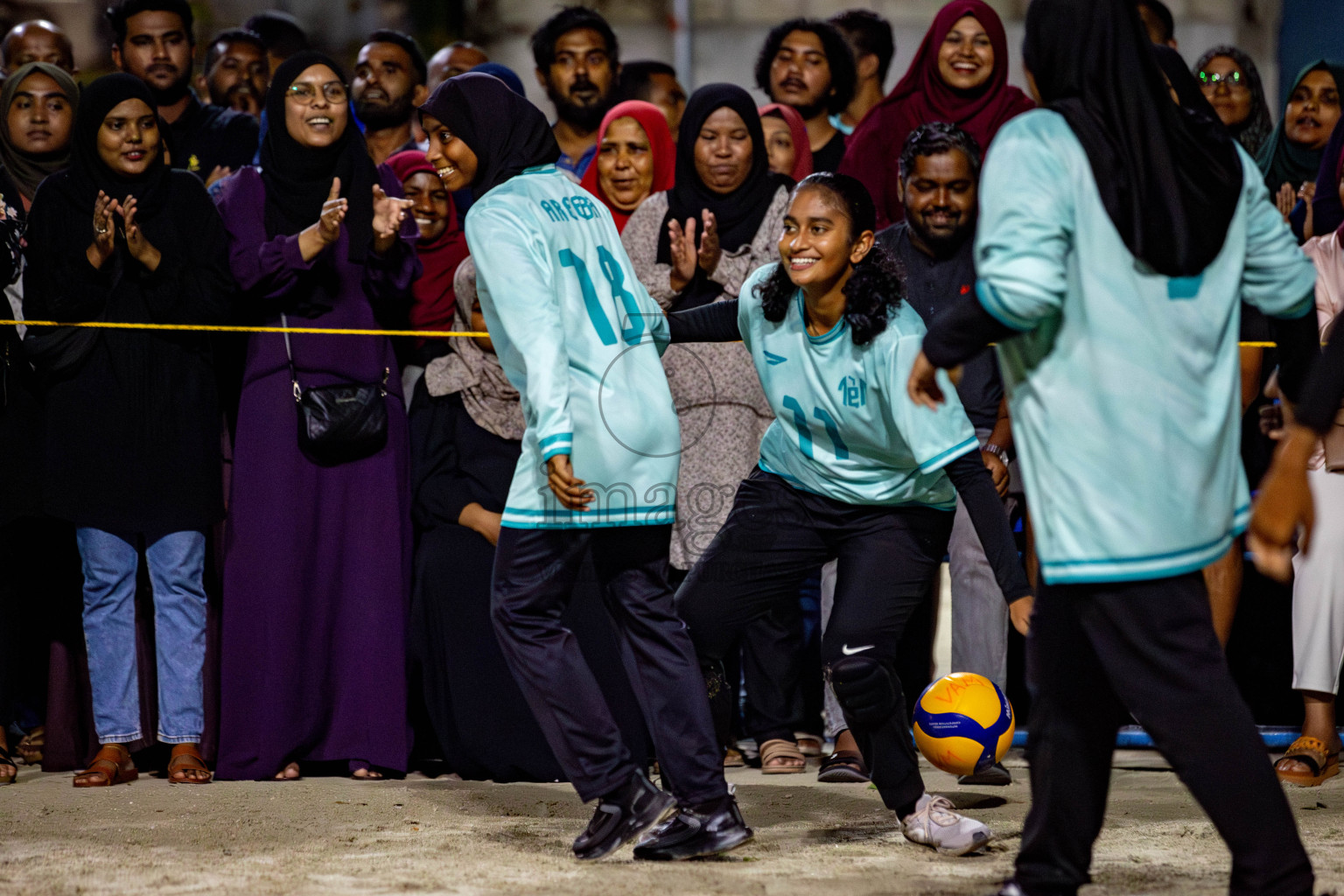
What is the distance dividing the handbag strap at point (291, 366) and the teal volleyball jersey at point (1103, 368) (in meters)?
3.29

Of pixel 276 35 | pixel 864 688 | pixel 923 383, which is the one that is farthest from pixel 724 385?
pixel 276 35

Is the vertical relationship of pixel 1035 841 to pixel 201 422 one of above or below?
below

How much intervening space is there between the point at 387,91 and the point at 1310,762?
504cm

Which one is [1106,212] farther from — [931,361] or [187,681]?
[187,681]

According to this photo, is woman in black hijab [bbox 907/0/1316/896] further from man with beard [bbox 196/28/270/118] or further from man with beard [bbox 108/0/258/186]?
man with beard [bbox 196/28/270/118]

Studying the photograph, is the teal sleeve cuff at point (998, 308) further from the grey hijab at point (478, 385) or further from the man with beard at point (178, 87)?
the man with beard at point (178, 87)

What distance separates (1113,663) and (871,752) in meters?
1.30

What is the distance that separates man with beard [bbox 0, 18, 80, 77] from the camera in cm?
790

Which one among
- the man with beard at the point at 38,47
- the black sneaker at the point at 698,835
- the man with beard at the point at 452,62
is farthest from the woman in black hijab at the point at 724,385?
the man with beard at the point at 38,47

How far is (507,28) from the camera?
1238 centimetres

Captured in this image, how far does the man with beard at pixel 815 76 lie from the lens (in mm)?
7781

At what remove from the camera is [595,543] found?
14.9 ft

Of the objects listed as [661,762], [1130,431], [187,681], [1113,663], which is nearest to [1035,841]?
[1113,663]

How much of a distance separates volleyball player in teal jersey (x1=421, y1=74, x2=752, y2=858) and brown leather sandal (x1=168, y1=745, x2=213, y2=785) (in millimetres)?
2022
